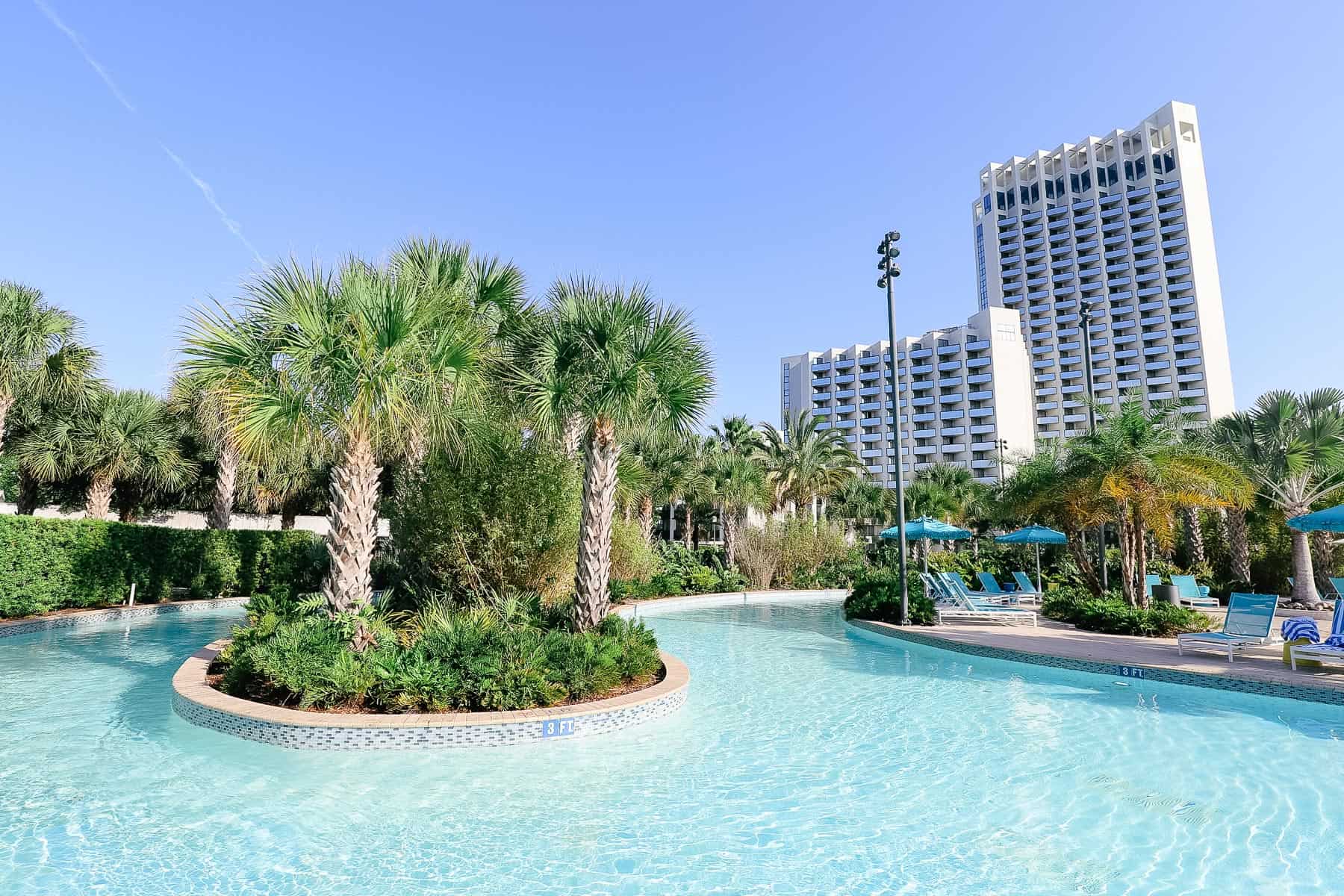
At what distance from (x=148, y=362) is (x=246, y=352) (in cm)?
167

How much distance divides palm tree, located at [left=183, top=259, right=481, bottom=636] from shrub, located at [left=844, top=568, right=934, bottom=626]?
11.2m

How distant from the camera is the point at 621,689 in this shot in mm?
7996

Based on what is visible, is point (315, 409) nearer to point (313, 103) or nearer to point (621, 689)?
point (621, 689)

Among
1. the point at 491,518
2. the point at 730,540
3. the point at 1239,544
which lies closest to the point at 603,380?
the point at 491,518

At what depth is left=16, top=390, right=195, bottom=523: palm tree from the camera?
20.4 m

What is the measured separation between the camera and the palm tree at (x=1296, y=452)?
1891cm

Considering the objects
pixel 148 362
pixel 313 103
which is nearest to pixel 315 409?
pixel 148 362

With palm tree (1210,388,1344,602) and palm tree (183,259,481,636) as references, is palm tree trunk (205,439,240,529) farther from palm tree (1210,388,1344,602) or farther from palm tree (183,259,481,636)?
palm tree (1210,388,1344,602)

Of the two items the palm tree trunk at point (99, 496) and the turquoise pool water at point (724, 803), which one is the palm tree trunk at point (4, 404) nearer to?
the palm tree trunk at point (99, 496)

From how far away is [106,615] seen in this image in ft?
48.9

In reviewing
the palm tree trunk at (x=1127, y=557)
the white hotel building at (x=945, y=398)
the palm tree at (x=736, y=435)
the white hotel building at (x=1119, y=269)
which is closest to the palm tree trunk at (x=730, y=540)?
the palm tree at (x=736, y=435)

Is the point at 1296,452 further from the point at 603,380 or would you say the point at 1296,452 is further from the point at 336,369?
the point at 336,369

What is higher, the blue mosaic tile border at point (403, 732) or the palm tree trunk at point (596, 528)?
the palm tree trunk at point (596, 528)

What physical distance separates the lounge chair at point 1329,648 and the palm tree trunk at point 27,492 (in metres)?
33.3
